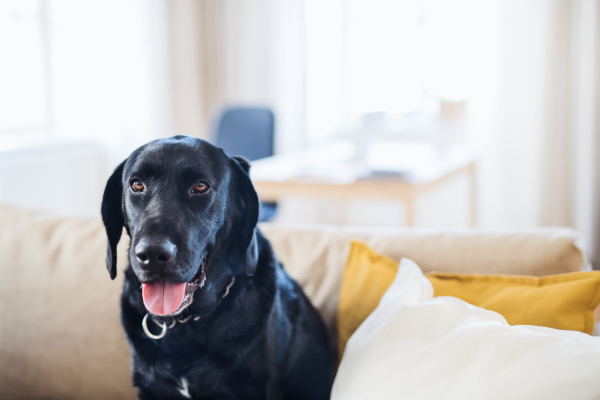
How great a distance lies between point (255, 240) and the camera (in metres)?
0.97

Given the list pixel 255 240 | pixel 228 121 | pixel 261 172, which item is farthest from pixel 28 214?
pixel 228 121

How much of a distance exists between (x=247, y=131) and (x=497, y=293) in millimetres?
2197

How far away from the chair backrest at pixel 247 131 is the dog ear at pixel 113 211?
2002 mm

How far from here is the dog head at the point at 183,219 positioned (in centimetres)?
80

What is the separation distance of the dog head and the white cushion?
0.26 meters

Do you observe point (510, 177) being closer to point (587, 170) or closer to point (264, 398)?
point (587, 170)

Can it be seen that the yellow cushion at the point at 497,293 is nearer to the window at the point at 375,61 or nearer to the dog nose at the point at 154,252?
the dog nose at the point at 154,252

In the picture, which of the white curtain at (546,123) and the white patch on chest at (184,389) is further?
the white curtain at (546,123)

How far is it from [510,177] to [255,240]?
279 cm

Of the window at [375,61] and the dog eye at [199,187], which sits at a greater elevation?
the window at [375,61]

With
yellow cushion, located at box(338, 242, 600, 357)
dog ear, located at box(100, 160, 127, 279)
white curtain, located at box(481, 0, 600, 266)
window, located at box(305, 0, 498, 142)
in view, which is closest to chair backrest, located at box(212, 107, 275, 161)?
window, located at box(305, 0, 498, 142)

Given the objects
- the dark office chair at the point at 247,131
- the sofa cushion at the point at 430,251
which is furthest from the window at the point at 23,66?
the sofa cushion at the point at 430,251

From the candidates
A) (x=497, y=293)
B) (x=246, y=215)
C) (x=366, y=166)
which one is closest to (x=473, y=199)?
(x=366, y=166)

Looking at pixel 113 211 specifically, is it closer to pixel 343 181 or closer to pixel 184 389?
pixel 184 389
